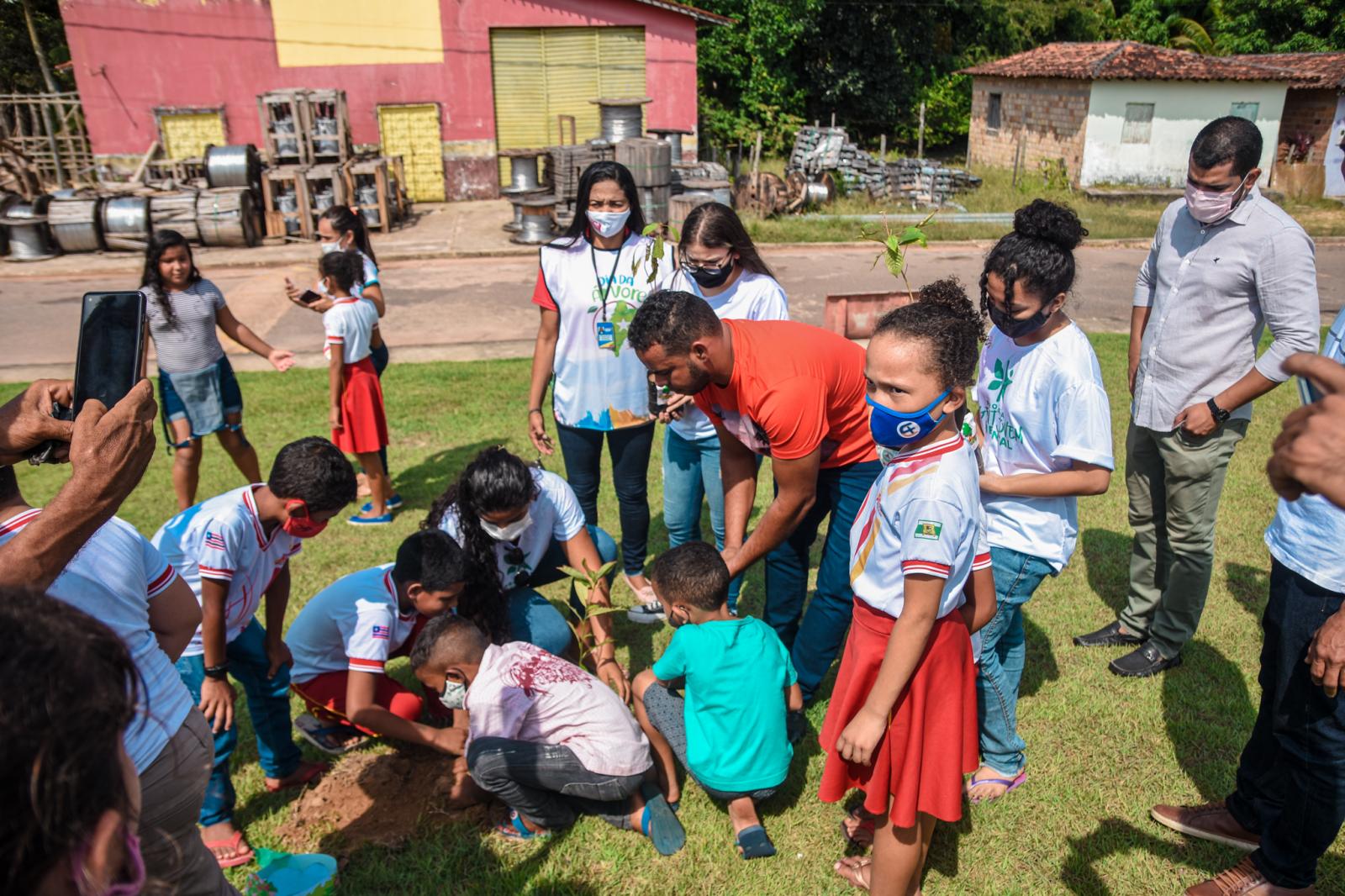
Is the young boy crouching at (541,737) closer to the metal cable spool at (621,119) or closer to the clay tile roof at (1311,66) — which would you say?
the metal cable spool at (621,119)

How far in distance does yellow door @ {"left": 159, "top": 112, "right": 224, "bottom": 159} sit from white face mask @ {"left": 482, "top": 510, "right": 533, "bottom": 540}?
19.7 meters

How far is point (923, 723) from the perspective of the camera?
8.30ft

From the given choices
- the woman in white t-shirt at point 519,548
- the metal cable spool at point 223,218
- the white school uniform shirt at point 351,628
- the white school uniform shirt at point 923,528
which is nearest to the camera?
the white school uniform shirt at point 923,528

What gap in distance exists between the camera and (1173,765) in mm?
3473

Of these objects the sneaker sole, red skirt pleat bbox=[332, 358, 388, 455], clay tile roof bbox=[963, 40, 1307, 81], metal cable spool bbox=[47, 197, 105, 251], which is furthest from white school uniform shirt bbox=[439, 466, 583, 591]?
clay tile roof bbox=[963, 40, 1307, 81]

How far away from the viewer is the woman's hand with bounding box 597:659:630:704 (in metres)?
3.72

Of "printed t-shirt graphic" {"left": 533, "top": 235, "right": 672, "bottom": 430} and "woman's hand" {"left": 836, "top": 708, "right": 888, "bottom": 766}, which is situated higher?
"printed t-shirt graphic" {"left": 533, "top": 235, "right": 672, "bottom": 430}

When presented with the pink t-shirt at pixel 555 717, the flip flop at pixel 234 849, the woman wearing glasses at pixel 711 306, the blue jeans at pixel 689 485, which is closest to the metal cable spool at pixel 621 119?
the woman wearing glasses at pixel 711 306

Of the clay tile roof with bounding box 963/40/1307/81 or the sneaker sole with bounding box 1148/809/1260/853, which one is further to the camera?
the clay tile roof with bounding box 963/40/1307/81

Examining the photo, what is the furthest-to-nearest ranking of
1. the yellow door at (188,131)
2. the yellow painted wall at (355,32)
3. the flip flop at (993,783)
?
the yellow door at (188,131) < the yellow painted wall at (355,32) < the flip flop at (993,783)

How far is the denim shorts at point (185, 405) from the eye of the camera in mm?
5445

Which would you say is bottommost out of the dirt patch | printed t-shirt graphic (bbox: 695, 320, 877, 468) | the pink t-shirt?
the dirt patch

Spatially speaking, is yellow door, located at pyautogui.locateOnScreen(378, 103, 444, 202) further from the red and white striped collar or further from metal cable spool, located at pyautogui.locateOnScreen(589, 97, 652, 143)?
the red and white striped collar

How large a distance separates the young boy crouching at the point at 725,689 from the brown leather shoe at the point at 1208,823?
1.33 metres
